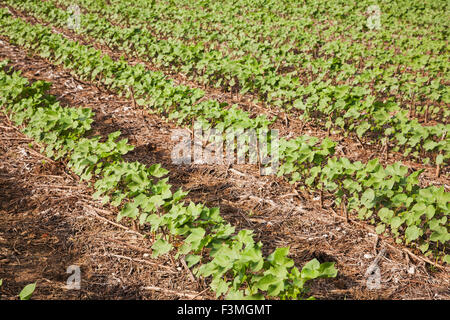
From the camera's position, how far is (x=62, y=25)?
1150 cm

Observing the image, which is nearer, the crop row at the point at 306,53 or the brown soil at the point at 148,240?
the brown soil at the point at 148,240

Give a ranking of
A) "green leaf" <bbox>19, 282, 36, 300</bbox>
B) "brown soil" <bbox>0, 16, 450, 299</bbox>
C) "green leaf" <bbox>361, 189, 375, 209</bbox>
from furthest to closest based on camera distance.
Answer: "green leaf" <bbox>361, 189, 375, 209</bbox>
"brown soil" <bbox>0, 16, 450, 299</bbox>
"green leaf" <bbox>19, 282, 36, 300</bbox>

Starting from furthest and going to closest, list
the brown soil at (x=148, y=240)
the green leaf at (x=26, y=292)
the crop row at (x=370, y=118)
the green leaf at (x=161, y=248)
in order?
the crop row at (x=370, y=118), the brown soil at (x=148, y=240), the green leaf at (x=161, y=248), the green leaf at (x=26, y=292)

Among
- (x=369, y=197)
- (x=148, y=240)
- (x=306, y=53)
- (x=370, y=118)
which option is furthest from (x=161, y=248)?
(x=306, y=53)

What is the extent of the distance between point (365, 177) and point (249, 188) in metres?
1.42

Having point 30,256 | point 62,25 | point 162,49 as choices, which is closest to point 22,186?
point 30,256

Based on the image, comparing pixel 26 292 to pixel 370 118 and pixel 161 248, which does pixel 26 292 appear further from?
pixel 370 118

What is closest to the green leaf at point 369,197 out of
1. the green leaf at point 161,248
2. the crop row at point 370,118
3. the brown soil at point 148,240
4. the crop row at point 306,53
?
the brown soil at point 148,240

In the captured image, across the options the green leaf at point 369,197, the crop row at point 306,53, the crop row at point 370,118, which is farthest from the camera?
the crop row at point 306,53

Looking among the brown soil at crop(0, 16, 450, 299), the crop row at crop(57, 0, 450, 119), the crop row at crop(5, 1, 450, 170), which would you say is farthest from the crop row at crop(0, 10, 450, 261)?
the crop row at crop(57, 0, 450, 119)

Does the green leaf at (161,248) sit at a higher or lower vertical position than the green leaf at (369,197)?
lower

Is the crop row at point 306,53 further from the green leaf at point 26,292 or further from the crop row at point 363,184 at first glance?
the green leaf at point 26,292

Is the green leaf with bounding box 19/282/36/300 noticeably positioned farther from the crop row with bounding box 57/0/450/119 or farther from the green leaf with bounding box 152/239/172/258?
the crop row with bounding box 57/0/450/119
